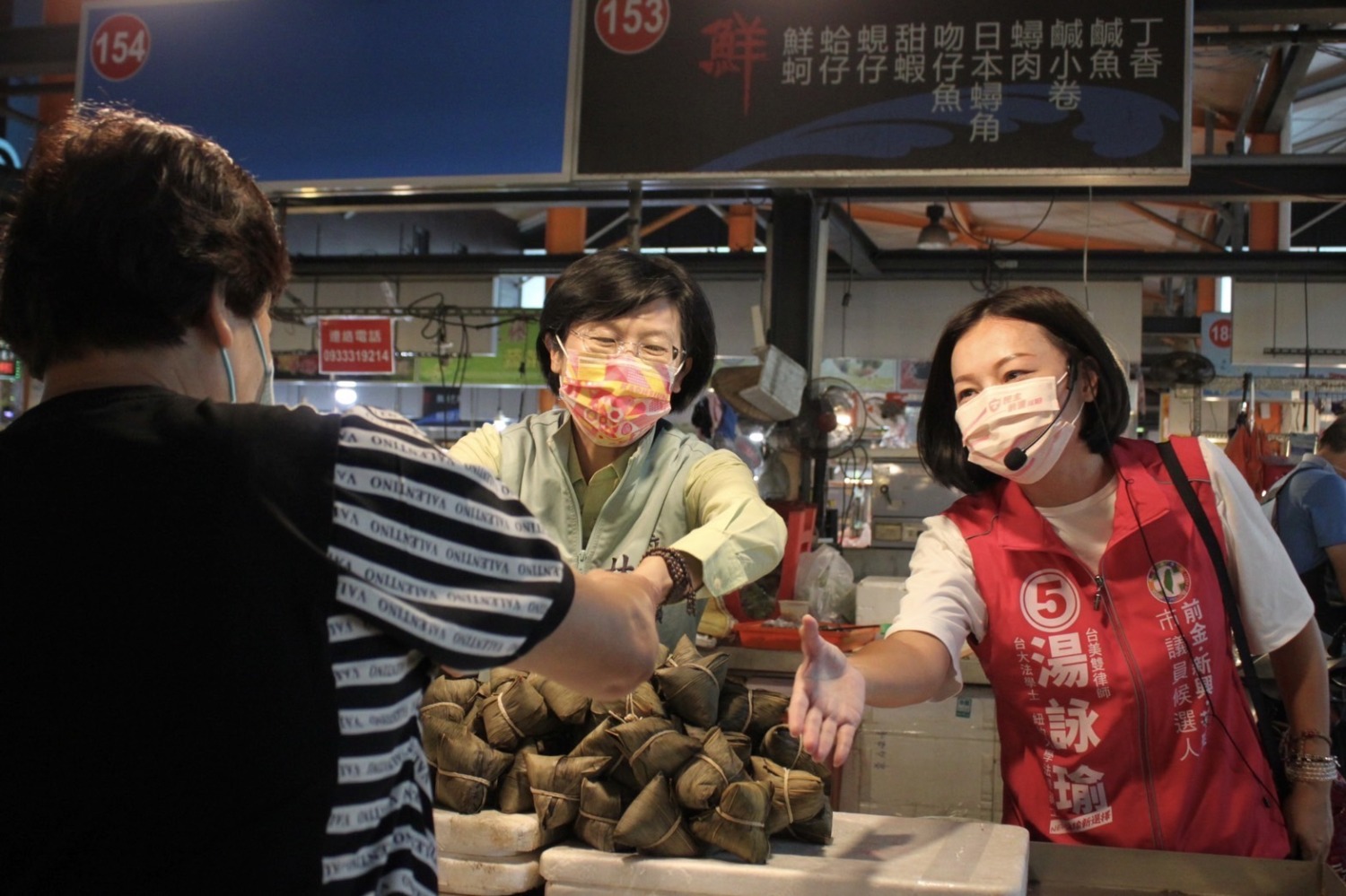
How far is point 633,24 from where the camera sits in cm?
379

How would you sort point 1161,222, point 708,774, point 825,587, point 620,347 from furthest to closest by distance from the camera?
point 1161,222, point 825,587, point 620,347, point 708,774

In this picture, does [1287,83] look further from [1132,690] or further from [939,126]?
[1132,690]

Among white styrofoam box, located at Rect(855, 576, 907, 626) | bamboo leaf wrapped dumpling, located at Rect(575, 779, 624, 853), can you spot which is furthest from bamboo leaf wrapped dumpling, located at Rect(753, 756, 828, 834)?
white styrofoam box, located at Rect(855, 576, 907, 626)

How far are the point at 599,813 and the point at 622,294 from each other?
3.12 feet

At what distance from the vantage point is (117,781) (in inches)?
34.2

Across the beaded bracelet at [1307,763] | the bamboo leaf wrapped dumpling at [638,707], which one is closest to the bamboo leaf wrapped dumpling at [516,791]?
the bamboo leaf wrapped dumpling at [638,707]

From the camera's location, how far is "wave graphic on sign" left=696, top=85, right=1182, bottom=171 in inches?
135

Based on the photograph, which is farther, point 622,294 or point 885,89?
point 885,89

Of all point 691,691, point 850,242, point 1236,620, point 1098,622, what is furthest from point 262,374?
point 850,242

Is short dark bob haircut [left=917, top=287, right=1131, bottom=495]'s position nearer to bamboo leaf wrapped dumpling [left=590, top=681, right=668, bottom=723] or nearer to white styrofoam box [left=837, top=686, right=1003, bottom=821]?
bamboo leaf wrapped dumpling [left=590, top=681, right=668, bottom=723]

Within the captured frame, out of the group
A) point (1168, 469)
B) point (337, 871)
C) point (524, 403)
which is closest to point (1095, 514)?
point (1168, 469)

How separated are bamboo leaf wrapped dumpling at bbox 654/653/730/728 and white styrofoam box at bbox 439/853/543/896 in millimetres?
316

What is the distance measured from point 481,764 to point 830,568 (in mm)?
2767

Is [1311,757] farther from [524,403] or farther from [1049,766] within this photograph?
[524,403]
